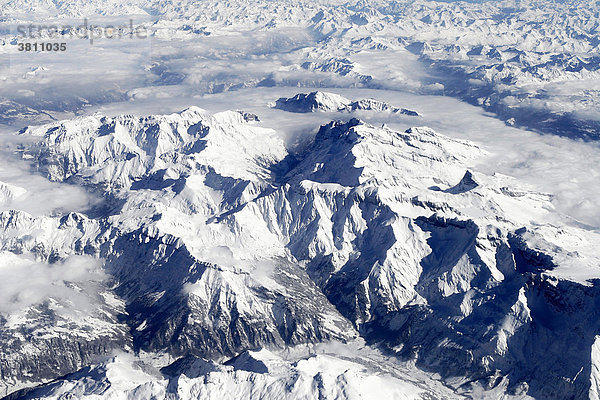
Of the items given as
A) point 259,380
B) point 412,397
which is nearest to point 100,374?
point 259,380

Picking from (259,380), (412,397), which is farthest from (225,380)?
(412,397)

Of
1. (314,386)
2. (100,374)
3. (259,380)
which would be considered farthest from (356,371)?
(100,374)

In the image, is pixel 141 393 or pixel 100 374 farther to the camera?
pixel 100 374

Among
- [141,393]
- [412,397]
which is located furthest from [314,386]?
[141,393]

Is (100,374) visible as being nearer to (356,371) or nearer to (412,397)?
(356,371)

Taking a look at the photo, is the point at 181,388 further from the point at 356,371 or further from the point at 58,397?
the point at 356,371

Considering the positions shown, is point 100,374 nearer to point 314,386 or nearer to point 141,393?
point 141,393

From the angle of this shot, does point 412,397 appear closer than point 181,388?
No
